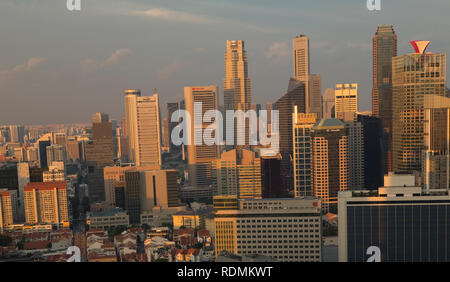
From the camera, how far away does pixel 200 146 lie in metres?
8.50

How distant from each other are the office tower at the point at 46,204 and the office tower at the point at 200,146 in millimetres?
2797

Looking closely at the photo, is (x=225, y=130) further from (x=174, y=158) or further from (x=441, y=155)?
(x=441, y=155)

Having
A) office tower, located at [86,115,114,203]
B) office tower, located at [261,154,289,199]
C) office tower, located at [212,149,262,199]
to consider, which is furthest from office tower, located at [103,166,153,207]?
office tower, located at [261,154,289,199]

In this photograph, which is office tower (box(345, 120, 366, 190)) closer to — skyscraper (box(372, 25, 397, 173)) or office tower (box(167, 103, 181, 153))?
skyscraper (box(372, 25, 397, 173))

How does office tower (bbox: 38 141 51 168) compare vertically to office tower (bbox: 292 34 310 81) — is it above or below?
below

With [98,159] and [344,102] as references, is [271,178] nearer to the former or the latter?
[344,102]

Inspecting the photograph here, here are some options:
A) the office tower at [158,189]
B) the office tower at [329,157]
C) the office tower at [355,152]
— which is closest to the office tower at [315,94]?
the office tower at [329,157]

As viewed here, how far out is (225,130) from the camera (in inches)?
302

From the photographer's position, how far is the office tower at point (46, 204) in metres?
8.11

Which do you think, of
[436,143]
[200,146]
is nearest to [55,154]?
[200,146]

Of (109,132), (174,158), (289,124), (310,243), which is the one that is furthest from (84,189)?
(310,243)

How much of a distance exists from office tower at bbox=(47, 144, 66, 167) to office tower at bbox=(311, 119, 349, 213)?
19.4 ft

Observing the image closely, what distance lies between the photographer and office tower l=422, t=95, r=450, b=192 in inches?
249
